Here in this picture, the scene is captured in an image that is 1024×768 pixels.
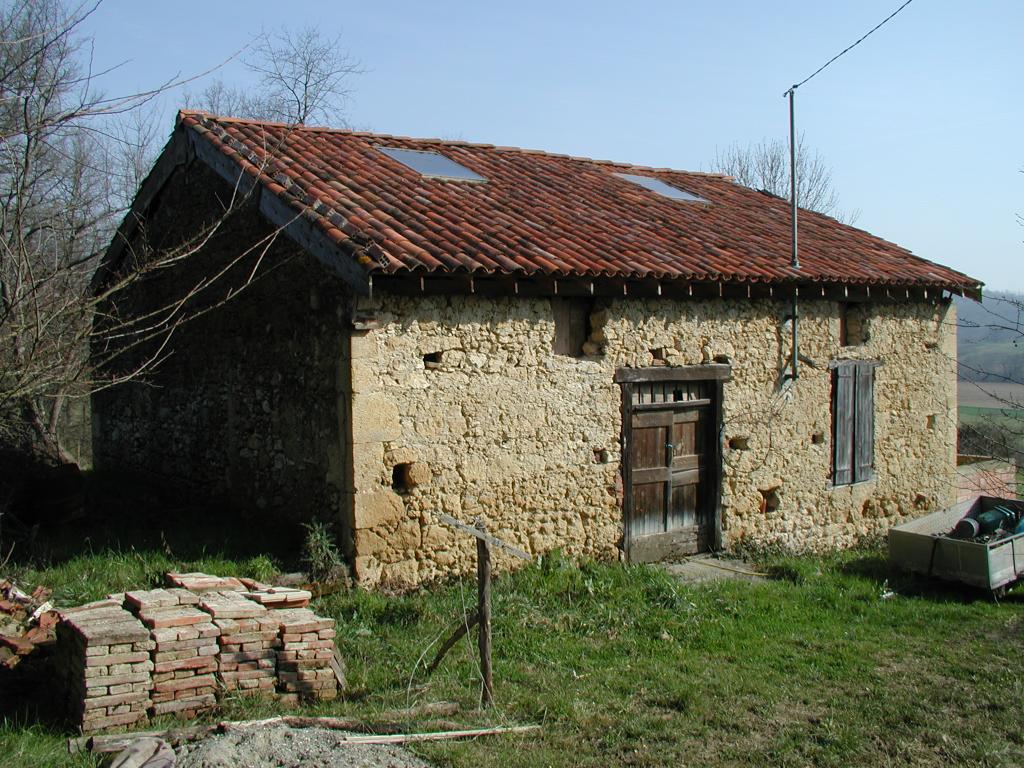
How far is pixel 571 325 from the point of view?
8594 mm

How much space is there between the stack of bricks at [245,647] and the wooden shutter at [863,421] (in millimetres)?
8025

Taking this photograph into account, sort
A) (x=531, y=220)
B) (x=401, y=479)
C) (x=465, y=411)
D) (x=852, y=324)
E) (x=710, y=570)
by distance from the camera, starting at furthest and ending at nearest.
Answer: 1. (x=852, y=324)
2. (x=531, y=220)
3. (x=710, y=570)
4. (x=465, y=411)
5. (x=401, y=479)

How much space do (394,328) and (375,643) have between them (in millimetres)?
2524

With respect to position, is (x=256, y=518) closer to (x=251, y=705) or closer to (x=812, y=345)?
(x=251, y=705)

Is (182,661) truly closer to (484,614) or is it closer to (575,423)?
(484,614)

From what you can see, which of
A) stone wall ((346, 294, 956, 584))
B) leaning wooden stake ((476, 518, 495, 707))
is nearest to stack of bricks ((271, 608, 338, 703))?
leaning wooden stake ((476, 518, 495, 707))

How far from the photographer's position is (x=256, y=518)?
28.6 feet

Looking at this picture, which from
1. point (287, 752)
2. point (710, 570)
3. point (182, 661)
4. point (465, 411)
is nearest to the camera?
point (287, 752)

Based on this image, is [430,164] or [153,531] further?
[430,164]

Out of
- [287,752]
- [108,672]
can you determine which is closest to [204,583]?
[108,672]

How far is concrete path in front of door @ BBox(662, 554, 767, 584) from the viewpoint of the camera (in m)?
8.74

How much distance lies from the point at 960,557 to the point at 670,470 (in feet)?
9.34

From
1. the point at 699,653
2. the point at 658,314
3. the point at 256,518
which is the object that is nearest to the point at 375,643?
the point at 699,653

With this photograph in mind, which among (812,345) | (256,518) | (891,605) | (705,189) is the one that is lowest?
(891,605)
